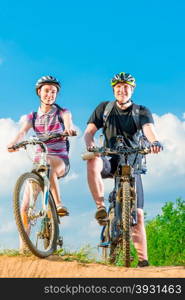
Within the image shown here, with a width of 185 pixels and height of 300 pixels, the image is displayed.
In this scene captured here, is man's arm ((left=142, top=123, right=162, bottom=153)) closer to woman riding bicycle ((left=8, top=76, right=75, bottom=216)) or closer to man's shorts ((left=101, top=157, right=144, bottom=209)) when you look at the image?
man's shorts ((left=101, top=157, right=144, bottom=209))

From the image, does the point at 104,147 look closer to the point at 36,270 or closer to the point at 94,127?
the point at 94,127

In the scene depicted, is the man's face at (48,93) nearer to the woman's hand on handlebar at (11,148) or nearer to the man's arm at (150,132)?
the woman's hand on handlebar at (11,148)

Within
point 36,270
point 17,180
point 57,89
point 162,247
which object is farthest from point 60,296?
point 162,247

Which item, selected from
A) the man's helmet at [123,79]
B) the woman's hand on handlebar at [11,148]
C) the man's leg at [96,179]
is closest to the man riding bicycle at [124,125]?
the man's helmet at [123,79]

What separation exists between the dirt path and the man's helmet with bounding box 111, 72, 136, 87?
10.1ft

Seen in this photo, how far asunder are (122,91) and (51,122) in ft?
4.33

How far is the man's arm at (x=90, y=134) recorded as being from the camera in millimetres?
8344

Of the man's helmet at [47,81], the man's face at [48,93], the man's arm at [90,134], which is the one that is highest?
the man's helmet at [47,81]

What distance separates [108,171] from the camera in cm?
816

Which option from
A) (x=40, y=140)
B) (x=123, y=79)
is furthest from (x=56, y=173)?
(x=123, y=79)

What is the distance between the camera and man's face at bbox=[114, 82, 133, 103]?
846 cm

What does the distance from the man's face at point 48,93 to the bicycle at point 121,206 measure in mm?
1204

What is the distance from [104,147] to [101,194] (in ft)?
2.70

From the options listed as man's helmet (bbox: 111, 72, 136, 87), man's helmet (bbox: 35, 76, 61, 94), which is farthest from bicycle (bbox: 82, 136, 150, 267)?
man's helmet (bbox: 35, 76, 61, 94)
